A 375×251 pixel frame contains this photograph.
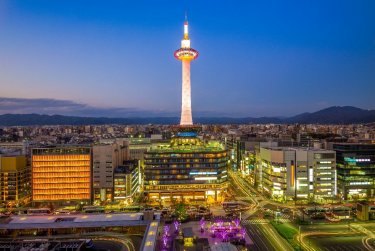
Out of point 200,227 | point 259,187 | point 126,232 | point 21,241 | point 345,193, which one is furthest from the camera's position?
point 259,187

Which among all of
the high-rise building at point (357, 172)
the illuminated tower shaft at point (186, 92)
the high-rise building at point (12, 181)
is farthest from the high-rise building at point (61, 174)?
the high-rise building at point (357, 172)

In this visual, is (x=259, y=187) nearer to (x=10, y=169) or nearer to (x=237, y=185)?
(x=237, y=185)

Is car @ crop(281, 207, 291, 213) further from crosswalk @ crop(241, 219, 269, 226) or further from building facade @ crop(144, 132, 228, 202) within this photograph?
building facade @ crop(144, 132, 228, 202)

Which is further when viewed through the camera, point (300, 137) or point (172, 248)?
point (300, 137)

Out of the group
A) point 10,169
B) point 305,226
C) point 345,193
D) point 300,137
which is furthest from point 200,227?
point 300,137

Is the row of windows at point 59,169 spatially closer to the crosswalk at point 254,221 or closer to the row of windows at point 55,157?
the row of windows at point 55,157

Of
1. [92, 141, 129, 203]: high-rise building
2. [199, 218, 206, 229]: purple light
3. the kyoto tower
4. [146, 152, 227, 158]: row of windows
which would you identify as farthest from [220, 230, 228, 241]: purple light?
the kyoto tower
